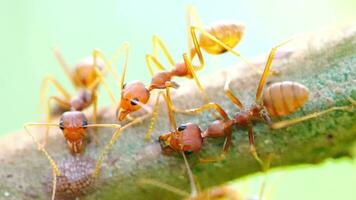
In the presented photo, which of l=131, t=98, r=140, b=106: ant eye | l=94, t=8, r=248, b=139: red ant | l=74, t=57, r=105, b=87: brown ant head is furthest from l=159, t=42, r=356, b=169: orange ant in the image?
l=74, t=57, r=105, b=87: brown ant head

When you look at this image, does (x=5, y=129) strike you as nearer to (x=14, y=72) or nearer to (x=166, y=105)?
(x=14, y=72)

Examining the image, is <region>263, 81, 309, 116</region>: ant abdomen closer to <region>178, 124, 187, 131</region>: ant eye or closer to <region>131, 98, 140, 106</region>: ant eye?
<region>178, 124, 187, 131</region>: ant eye

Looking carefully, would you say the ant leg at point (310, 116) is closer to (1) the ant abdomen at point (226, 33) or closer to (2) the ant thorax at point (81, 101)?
(1) the ant abdomen at point (226, 33)

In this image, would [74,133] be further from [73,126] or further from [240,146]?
[240,146]

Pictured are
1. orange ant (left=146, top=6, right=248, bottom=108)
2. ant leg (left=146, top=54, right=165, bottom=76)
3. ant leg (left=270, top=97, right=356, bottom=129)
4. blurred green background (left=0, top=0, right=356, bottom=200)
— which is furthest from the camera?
blurred green background (left=0, top=0, right=356, bottom=200)

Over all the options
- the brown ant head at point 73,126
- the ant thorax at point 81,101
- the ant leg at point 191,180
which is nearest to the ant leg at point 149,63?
the ant thorax at point 81,101

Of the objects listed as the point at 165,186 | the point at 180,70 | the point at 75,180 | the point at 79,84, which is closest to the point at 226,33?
the point at 180,70

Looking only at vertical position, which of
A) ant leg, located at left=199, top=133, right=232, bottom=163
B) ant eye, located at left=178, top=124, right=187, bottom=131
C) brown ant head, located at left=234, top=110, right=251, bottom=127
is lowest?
ant leg, located at left=199, top=133, right=232, bottom=163
